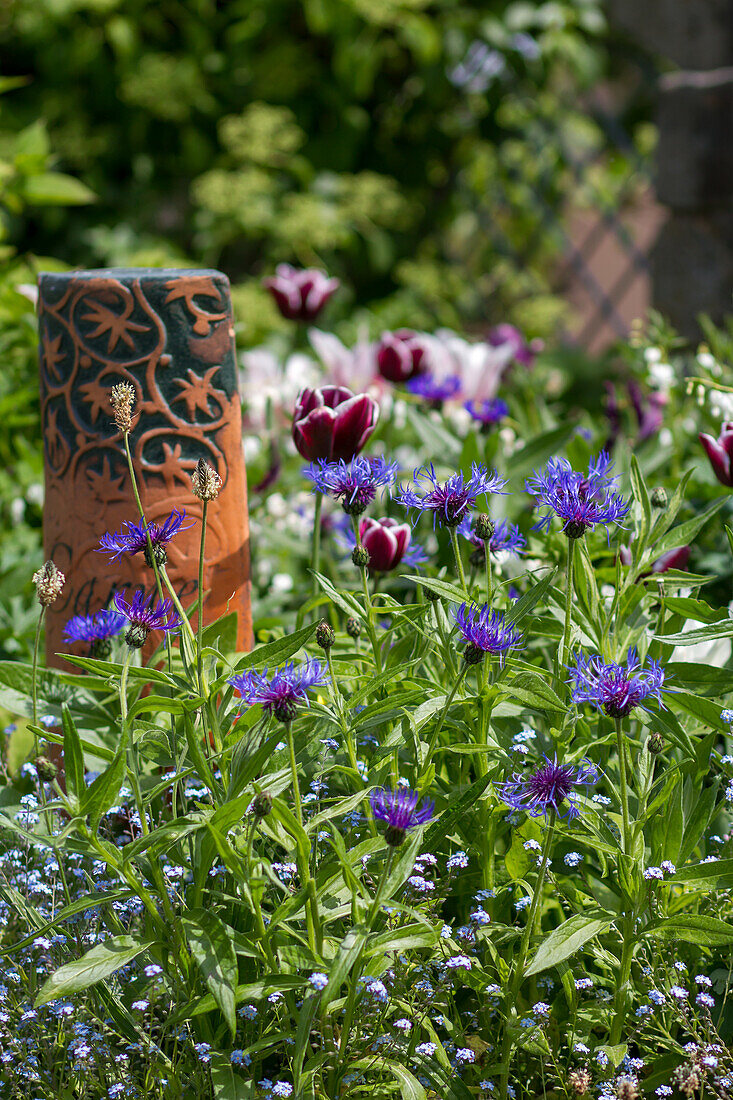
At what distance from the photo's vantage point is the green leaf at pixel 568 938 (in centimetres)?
94

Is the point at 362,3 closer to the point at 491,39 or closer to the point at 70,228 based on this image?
the point at 491,39

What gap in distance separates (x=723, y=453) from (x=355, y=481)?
56 cm

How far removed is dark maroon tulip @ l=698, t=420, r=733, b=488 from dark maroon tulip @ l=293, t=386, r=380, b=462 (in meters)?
0.45

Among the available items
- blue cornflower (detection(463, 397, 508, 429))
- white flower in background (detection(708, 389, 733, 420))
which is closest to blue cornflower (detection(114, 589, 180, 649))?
blue cornflower (detection(463, 397, 508, 429))

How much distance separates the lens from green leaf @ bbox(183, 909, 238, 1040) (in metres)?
0.89

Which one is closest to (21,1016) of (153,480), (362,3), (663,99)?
(153,480)

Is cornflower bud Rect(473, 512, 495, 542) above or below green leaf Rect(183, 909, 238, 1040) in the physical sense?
above

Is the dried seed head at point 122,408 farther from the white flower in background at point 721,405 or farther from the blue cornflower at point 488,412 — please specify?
the white flower in background at point 721,405

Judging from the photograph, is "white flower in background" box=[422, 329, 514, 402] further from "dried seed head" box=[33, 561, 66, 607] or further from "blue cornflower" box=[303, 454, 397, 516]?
"dried seed head" box=[33, 561, 66, 607]

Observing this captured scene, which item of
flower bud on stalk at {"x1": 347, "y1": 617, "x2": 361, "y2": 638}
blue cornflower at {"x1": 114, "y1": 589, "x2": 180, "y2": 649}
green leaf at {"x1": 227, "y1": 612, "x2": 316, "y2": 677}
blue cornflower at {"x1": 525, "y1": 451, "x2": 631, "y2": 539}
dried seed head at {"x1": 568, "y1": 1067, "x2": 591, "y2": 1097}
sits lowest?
dried seed head at {"x1": 568, "y1": 1067, "x2": 591, "y2": 1097}

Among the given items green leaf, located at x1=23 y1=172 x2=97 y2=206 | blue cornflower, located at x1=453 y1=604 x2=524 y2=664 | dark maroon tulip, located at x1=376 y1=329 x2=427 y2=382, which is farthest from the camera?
green leaf, located at x1=23 y1=172 x2=97 y2=206

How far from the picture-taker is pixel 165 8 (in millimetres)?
4598

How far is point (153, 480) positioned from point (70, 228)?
12.0 ft

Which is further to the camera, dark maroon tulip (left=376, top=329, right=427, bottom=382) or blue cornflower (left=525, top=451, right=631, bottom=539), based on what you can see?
dark maroon tulip (left=376, top=329, right=427, bottom=382)
